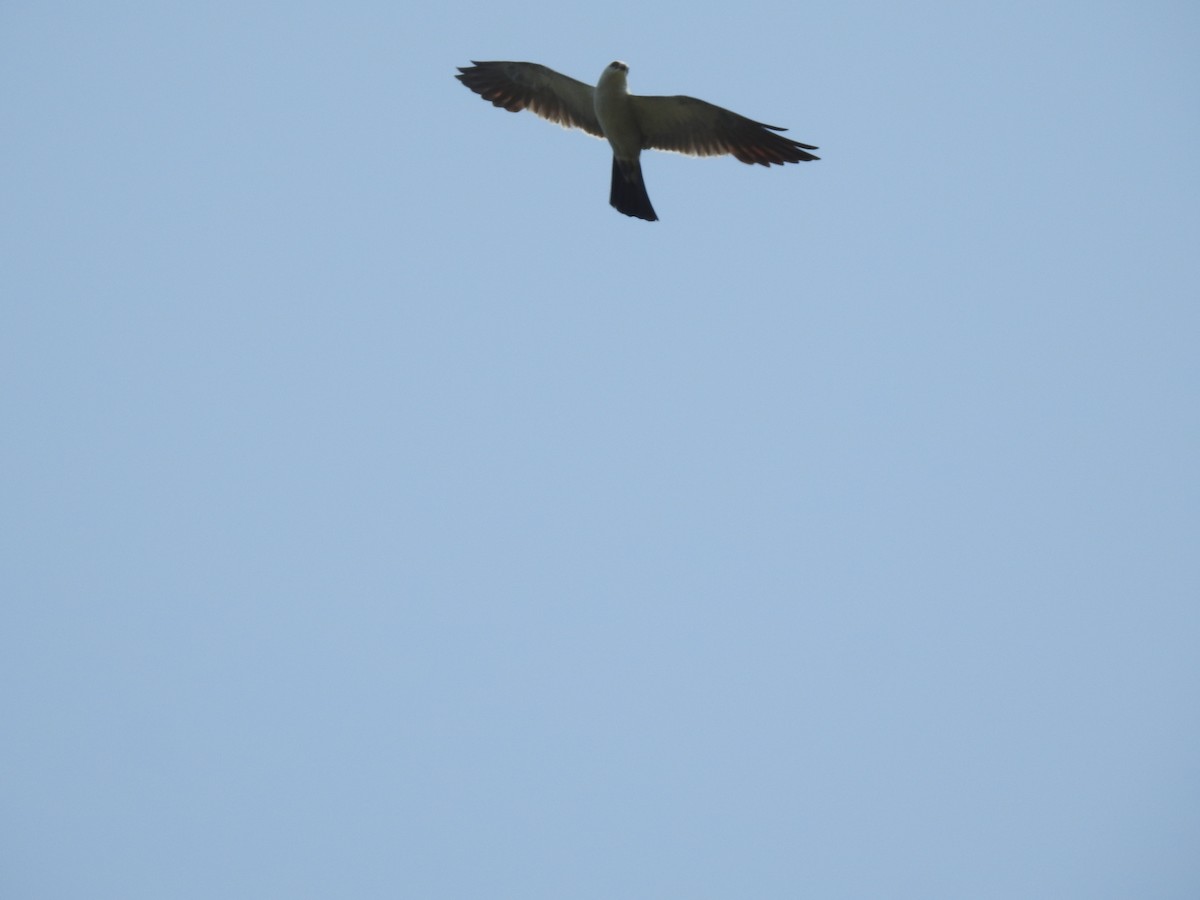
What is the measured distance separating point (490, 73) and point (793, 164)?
3634 mm

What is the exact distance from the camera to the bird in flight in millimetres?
11141

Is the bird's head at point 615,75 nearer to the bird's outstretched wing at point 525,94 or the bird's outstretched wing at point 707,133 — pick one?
the bird's outstretched wing at point 707,133

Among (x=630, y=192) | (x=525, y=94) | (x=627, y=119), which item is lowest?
(x=630, y=192)

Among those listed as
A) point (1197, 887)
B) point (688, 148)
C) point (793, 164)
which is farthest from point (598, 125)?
point (1197, 887)

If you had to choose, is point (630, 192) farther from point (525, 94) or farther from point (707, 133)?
point (525, 94)

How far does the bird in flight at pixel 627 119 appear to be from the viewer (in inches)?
439

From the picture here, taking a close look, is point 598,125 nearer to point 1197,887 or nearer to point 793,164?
point 793,164

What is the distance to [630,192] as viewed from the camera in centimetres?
1173

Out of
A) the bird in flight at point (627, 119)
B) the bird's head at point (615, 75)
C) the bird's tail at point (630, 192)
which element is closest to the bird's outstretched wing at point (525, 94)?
the bird in flight at point (627, 119)

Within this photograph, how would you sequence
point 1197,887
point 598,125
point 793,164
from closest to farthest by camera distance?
point 793,164 → point 598,125 → point 1197,887

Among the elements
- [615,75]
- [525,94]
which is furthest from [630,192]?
[525,94]

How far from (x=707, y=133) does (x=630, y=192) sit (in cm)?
105

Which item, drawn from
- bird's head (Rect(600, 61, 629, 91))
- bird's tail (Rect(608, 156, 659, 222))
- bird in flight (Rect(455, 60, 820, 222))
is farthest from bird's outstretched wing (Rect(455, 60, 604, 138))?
bird's head (Rect(600, 61, 629, 91))

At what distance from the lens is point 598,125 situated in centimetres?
1204
